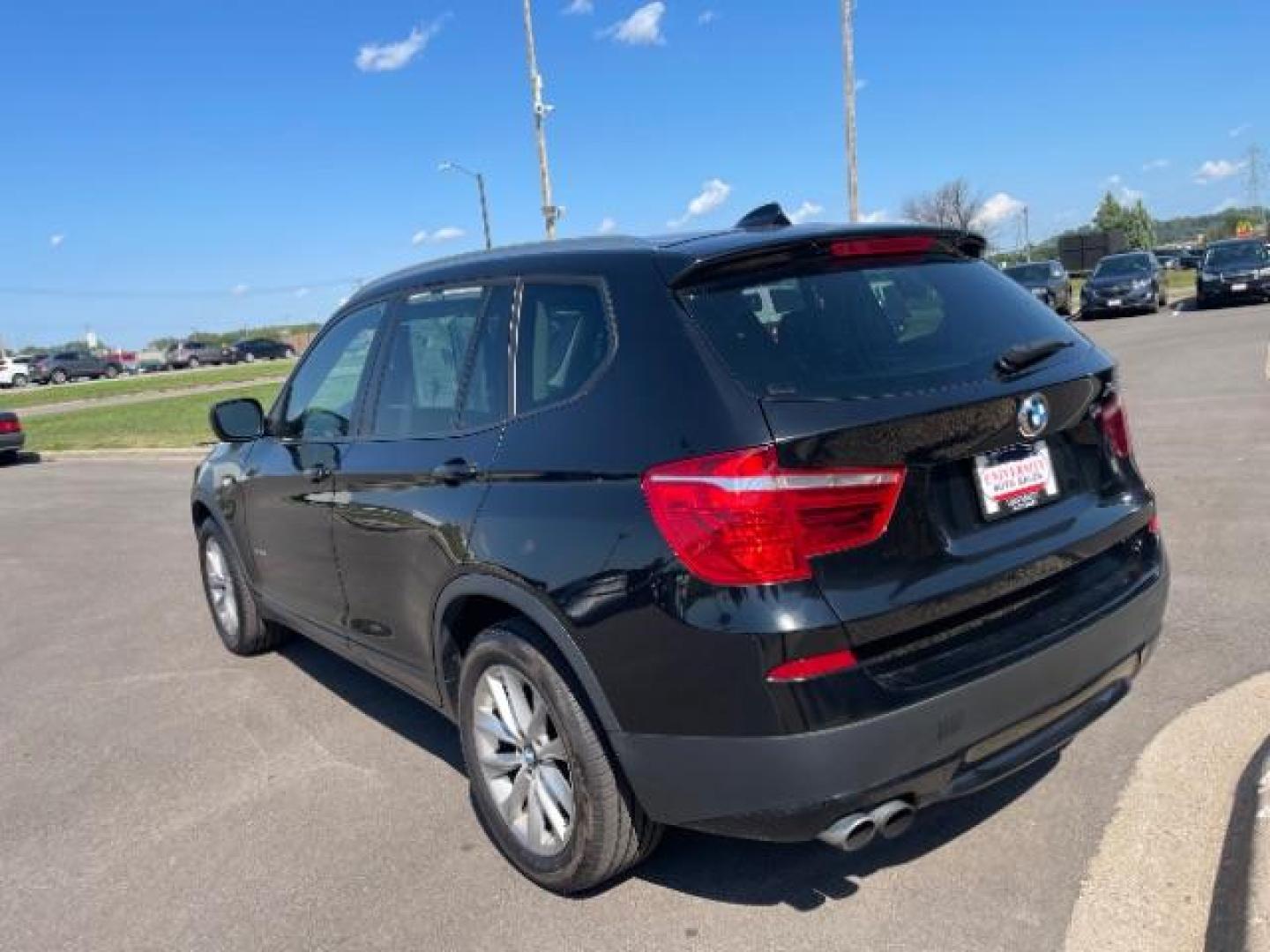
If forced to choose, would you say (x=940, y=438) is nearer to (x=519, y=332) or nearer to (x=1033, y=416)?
(x=1033, y=416)

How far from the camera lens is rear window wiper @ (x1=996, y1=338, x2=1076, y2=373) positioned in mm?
2881

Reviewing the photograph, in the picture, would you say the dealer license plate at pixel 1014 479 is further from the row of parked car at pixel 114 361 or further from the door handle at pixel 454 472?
the row of parked car at pixel 114 361

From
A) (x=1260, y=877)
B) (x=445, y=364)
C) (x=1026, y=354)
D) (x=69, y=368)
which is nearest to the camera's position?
(x=1260, y=877)

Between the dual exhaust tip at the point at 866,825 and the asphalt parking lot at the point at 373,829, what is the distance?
15.6 inches

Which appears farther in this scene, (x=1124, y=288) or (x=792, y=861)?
(x=1124, y=288)

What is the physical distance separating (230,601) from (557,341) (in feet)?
11.5

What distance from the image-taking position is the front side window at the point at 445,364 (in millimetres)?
3340

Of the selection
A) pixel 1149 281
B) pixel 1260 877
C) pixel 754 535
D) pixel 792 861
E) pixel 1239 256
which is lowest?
pixel 792 861

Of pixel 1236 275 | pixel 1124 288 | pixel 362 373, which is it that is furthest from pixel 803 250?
pixel 1236 275

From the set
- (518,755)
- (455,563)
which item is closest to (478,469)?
(455,563)

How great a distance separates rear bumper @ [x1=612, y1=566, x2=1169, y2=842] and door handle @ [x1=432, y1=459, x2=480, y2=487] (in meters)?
0.95

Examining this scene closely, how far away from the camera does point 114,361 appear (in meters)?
64.4

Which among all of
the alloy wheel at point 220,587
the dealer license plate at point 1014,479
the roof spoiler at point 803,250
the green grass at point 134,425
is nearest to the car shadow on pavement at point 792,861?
the dealer license plate at point 1014,479

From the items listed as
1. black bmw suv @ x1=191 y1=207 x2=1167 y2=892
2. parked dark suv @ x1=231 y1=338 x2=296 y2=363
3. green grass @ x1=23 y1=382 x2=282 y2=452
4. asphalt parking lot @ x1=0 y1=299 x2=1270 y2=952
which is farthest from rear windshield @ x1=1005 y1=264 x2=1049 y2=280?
parked dark suv @ x1=231 y1=338 x2=296 y2=363
